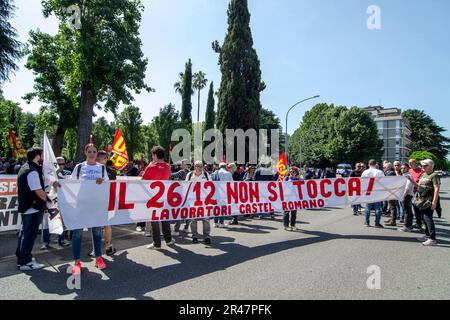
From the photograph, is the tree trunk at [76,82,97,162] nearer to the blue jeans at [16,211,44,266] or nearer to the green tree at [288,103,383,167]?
the blue jeans at [16,211,44,266]

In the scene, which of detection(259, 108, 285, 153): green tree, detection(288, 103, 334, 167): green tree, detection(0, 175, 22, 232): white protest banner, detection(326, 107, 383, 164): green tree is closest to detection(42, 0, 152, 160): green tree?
detection(0, 175, 22, 232): white protest banner

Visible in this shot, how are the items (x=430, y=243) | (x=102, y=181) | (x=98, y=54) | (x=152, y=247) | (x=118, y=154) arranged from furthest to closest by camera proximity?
(x=98, y=54) < (x=118, y=154) < (x=430, y=243) < (x=152, y=247) < (x=102, y=181)

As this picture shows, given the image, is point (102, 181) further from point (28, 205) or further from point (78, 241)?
point (28, 205)

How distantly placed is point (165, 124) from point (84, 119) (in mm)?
22277

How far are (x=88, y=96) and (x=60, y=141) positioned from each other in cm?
913

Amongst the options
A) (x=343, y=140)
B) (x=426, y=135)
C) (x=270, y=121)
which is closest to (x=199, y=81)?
(x=270, y=121)

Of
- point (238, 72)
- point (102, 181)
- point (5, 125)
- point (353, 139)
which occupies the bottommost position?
point (102, 181)

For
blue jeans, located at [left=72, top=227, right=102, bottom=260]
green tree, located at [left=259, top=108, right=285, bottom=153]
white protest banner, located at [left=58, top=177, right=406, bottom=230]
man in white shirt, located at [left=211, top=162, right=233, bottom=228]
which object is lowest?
blue jeans, located at [left=72, top=227, right=102, bottom=260]

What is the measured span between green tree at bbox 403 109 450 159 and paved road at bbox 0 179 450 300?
11881 cm

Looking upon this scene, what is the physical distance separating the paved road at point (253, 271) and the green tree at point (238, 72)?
93.8ft

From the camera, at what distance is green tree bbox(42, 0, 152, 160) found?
20891 millimetres

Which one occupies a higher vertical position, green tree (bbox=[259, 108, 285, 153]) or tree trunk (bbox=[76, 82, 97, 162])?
green tree (bbox=[259, 108, 285, 153])

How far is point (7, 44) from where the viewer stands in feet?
52.5
